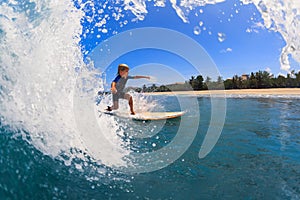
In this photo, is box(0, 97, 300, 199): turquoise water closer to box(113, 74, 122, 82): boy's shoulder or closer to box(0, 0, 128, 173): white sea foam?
box(0, 0, 128, 173): white sea foam

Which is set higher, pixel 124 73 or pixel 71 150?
pixel 124 73

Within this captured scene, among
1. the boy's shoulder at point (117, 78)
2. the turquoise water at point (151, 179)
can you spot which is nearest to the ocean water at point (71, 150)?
the turquoise water at point (151, 179)

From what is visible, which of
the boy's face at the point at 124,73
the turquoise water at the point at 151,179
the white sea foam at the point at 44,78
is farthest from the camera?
the boy's face at the point at 124,73

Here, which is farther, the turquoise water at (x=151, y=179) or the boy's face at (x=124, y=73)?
the boy's face at (x=124, y=73)

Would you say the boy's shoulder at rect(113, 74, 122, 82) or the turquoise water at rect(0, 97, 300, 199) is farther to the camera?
the boy's shoulder at rect(113, 74, 122, 82)

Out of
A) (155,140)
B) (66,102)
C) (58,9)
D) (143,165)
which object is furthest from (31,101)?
(155,140)

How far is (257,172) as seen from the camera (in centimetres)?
452

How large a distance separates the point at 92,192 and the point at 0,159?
139 cm

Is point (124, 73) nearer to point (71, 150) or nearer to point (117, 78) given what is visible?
point (117, 78)

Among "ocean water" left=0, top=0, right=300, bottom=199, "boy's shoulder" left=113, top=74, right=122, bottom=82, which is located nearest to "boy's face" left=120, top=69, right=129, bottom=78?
"boy's shoulder" left=113, top=74, right=122, bottom=82

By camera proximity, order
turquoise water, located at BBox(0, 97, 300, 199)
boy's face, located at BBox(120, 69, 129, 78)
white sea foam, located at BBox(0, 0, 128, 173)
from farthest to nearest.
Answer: boy's face, located at BBox(120, 69, 129, 78)
white sea foam, located at BBox(0, 0, 128, 173)
turquoise water, located at BBox(0, 97, 300, 199)

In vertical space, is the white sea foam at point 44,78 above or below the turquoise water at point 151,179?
above

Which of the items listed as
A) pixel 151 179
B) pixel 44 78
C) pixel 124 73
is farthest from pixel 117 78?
pixel 151 179

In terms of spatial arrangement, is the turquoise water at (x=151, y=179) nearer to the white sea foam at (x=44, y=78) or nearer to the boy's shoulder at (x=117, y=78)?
the white sea foam at (x=44, y=78)
